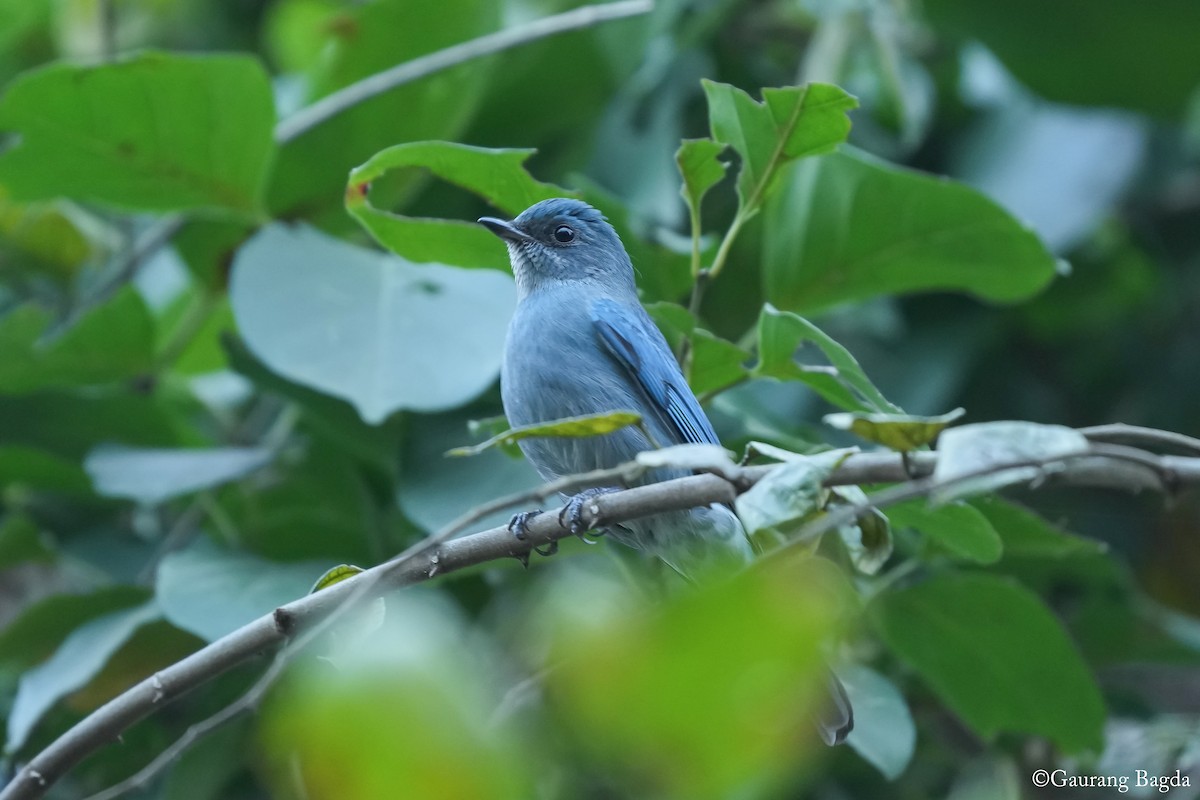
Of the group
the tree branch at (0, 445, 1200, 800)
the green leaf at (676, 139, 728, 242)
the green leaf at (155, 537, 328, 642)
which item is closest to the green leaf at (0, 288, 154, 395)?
the green leaf at (155, 537, 328, 642)

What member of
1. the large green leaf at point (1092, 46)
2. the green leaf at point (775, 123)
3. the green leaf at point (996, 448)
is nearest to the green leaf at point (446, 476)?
the green leaf at point (775, 123)

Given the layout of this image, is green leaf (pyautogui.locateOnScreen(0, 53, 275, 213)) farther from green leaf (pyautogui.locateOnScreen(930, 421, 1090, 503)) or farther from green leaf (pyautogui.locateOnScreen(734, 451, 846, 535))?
green leaf (pyautogui.locateOnScreen(930, 421, 1090, 503))

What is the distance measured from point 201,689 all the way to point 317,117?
→ 147 cm

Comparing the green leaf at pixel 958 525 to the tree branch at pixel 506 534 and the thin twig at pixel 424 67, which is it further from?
the thin twig at pixel 424 67

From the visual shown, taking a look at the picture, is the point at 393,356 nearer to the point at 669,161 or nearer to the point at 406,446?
the point at 406,446

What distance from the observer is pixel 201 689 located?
2.94 m

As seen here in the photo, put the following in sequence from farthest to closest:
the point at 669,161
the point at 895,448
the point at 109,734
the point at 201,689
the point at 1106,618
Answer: the point at 669,161, the point at 1106,618, the point at 201,689, the point at 109,734, the point at 895,448

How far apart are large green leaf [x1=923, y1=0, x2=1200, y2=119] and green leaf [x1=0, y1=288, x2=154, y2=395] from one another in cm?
251

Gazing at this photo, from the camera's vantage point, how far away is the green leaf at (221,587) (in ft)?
8.09

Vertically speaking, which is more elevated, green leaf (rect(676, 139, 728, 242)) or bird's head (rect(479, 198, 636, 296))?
green leaf (rect(676, 139, 728, 242))

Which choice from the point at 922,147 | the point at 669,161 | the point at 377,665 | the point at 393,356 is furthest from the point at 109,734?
the point at 922,147

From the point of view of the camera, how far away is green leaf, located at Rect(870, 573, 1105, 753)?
2.62 meters

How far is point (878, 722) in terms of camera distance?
95.8 inches

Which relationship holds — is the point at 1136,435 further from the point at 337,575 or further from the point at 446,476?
the point at 446,476
